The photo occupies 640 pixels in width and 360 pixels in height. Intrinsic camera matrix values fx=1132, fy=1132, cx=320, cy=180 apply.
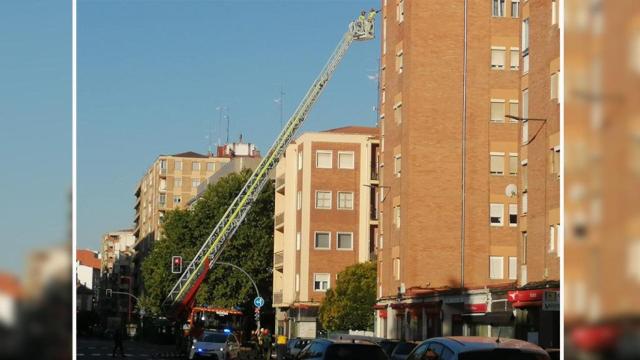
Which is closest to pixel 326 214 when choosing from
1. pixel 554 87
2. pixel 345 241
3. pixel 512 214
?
pixel 345 241

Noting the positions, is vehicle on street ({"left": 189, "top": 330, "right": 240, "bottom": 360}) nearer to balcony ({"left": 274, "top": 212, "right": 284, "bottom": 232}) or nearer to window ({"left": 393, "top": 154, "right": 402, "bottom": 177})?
window ({"left": 393, "top": 154, "right": 402, "bottom": 177})

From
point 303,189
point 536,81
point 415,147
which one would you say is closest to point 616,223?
point 536,81

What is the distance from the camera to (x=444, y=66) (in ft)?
223

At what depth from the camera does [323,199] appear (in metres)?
95.6

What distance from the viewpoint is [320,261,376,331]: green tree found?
81.7 m

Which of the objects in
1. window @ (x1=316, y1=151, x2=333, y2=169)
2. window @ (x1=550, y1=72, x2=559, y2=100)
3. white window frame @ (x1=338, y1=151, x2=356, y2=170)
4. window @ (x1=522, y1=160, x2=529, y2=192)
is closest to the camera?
window @ (x1=550, y1=72, x2=559, y2=100)

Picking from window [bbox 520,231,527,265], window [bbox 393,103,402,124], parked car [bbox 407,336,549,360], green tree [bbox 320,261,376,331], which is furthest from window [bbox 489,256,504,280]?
parked car [bbox 407,336,549,360]

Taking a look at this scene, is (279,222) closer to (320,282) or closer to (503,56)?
(320,282)

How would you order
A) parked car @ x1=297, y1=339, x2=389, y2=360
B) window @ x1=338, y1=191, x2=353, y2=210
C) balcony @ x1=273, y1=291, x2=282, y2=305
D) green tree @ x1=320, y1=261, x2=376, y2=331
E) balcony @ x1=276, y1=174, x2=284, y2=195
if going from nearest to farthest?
parked car @ x1=297, y1=339, x2=389, y2=360, green tree @ x1=320, y1=261, x2=376, y2=331, window @ x1=338, y1=191, x2=353, y2=210, balcony @ x1=273, y1=291, x2=282, y2=305, balcony @ x1=276, y1=174, x2=284, y2=195

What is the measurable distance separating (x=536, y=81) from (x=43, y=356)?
39.0 metres

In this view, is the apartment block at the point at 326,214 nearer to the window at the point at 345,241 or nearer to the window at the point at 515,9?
the window at the point at 345,241

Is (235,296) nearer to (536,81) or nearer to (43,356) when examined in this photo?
(536,81)

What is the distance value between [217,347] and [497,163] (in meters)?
26.7

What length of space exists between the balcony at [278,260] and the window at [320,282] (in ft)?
21.3
